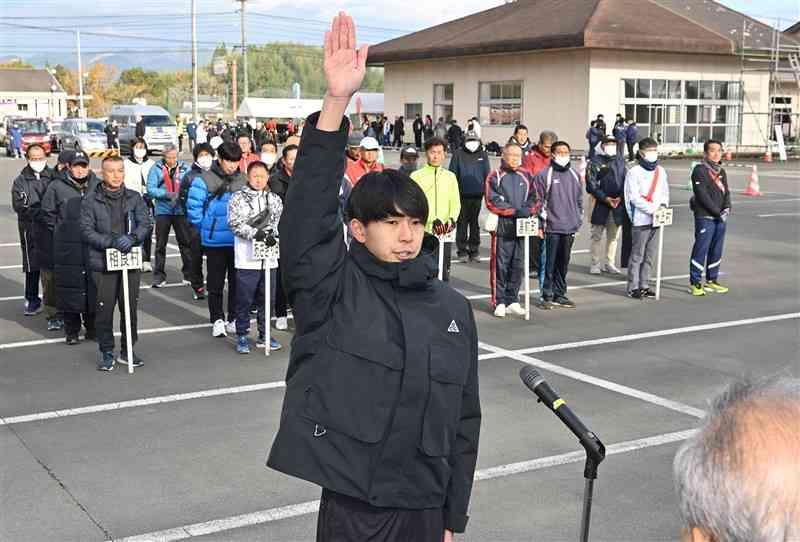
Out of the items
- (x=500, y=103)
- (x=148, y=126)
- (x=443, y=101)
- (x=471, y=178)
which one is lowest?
(x=471, y=178)

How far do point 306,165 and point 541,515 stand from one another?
346cm

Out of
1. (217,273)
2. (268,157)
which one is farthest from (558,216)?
(217,273)

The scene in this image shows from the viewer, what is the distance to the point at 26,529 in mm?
5621

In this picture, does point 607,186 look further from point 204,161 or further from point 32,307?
point 32,307

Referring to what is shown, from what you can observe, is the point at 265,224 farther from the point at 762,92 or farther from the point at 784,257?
the point at 762,92

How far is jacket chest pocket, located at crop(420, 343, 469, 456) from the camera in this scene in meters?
3.29

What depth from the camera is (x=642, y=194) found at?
12.9m

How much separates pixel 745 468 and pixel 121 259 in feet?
26.6

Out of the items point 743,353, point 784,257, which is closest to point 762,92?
point 784,257

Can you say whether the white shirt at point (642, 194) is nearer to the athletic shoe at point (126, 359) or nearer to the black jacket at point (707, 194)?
the black jacket at point (707, 194)

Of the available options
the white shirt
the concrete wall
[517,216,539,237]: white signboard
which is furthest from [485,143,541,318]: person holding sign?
the concrete wall

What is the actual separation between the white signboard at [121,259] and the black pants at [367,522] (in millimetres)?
6283

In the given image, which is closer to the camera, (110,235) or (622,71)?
(110,235)

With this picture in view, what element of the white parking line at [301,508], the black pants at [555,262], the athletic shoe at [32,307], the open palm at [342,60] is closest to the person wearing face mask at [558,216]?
the black pants at [555,262]
